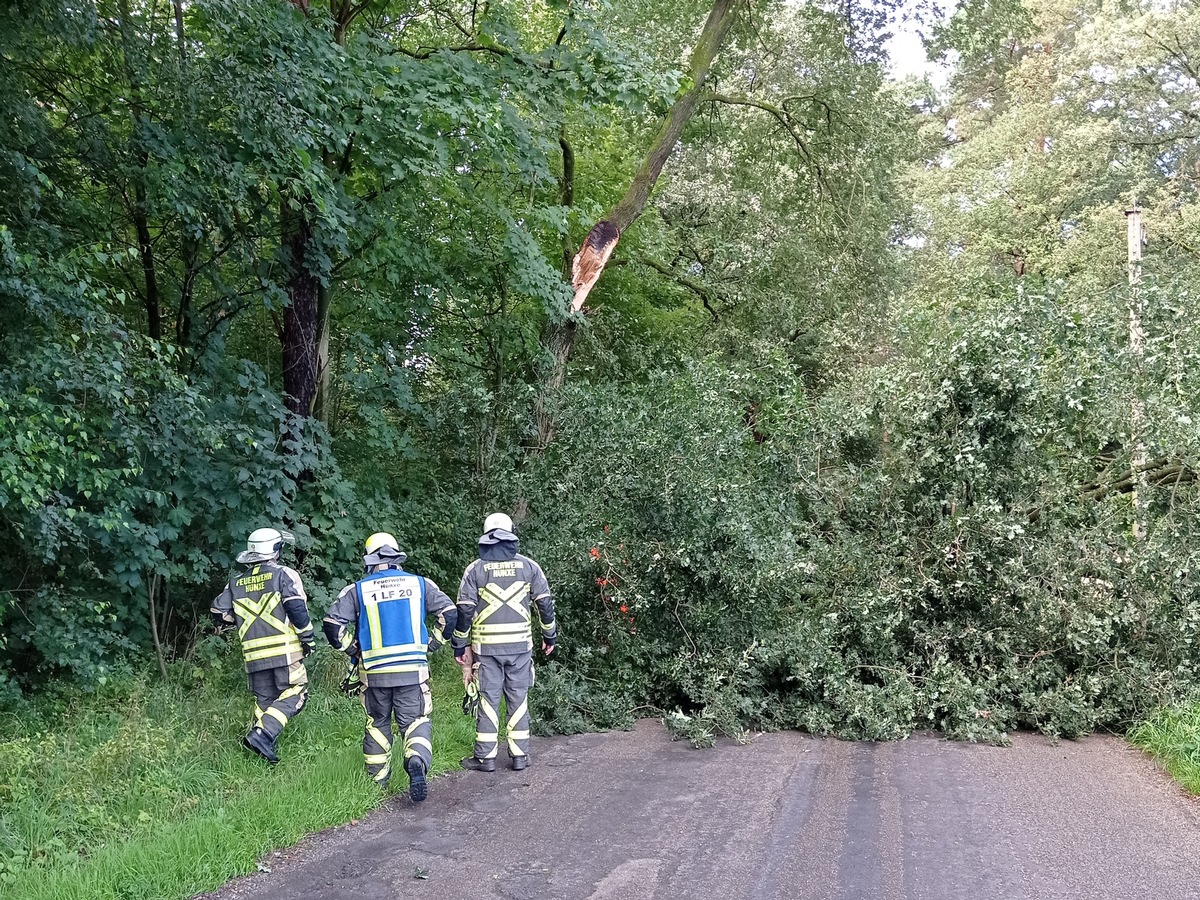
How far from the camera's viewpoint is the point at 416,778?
6.00 meters

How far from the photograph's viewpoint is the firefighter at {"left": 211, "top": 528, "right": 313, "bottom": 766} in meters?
6.72

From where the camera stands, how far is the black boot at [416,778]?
235 inches

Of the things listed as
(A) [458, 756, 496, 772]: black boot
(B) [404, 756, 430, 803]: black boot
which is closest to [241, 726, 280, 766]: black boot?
(B) [404, 756, 430, 803]: black boot

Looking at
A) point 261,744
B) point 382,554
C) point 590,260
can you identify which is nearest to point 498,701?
point 382,554

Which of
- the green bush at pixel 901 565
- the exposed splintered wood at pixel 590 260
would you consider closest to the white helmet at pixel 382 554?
the green bush at pixel 901 565

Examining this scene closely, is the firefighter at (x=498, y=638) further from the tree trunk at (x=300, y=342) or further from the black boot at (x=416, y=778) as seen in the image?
the tree trunk at (x=300, y=342)

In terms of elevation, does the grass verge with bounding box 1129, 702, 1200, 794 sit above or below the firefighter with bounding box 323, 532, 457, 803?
below

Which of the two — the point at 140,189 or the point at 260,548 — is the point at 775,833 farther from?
the point at 140,189

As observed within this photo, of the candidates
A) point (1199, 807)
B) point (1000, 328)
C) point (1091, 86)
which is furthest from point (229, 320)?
point (1091, 86)

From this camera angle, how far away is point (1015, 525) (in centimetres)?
832

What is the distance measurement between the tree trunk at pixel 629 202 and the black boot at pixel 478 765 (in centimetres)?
536

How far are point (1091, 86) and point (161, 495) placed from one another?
27683 mm

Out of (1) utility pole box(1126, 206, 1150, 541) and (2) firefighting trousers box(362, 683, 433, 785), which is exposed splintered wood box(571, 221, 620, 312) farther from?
(2) firefighting trousers box(362, 683, 433, 785)

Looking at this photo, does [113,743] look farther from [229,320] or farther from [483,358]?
[483,358]
